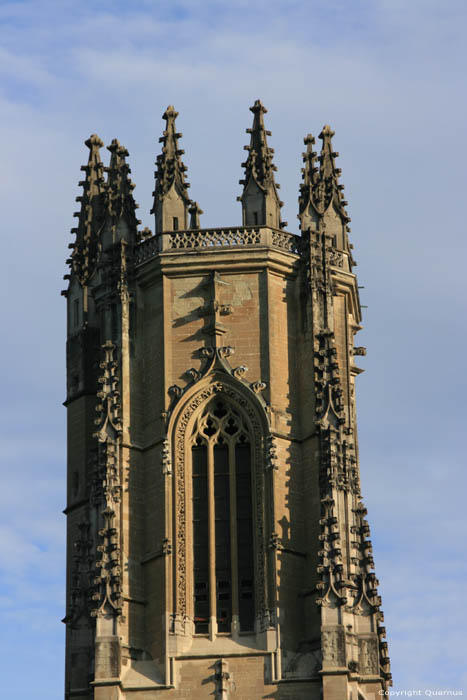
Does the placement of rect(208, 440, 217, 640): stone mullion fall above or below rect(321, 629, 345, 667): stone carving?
above

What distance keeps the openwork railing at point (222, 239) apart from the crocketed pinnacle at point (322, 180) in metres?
1.12

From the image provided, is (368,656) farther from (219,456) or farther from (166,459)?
(166,459)

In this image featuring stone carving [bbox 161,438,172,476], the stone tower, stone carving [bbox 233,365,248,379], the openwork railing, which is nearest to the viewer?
the stone tower

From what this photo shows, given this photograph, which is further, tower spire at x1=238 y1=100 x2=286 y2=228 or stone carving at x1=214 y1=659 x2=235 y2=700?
tower spire at x1=238 y1=100 x2=286 y2=228

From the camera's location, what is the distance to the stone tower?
60875 millimetres

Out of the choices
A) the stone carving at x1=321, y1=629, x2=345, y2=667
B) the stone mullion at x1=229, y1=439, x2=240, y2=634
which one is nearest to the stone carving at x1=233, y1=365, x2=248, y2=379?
the stone mullion at x1=229, y1=439, x2=240, y2=634

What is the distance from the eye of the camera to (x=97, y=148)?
69.9m

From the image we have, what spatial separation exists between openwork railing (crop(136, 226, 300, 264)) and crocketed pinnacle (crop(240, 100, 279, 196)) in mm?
1355

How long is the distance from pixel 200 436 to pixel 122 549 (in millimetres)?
3266

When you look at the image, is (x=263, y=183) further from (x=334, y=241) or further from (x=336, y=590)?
(x=336, y=590)

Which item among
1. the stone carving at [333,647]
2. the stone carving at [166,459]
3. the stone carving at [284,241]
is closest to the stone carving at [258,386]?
the stone carving at [166,459]

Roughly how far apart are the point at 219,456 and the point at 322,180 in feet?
25.8

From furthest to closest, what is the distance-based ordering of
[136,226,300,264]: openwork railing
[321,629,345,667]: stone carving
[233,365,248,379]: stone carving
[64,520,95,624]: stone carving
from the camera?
[136,226,300,264]: openwork railing < [233,365,248,379]: stone carving < [64,520,95,624]: stone carving < [321,629,345,667]: stone carving

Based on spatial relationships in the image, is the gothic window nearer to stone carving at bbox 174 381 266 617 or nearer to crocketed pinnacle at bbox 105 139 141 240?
stone carving at bbox 174 381 266 617
